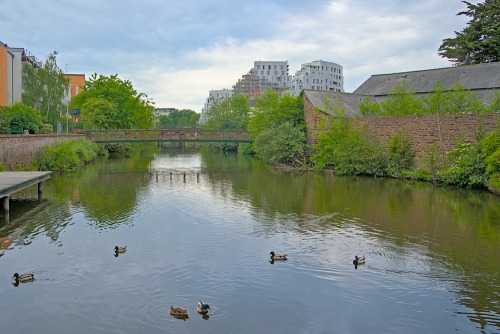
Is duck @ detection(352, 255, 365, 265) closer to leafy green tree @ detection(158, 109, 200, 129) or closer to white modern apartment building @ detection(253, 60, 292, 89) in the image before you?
white modern apartment building @ detection(253, 60, 292, 89)

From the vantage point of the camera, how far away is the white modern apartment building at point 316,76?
109688 mm

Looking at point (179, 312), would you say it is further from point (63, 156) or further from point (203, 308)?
point (63, 156)

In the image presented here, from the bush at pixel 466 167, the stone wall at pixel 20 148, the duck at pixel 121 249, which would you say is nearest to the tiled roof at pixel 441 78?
the bush at pixel 466 167

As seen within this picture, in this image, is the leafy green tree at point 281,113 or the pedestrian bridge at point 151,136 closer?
the leafy green tree at point 281,113

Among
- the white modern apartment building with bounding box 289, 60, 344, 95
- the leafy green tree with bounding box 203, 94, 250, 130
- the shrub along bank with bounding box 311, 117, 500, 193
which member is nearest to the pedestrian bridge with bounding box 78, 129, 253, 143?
the shrub along bank with bounding box 311, 117, 500, 193

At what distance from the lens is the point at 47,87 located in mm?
53250

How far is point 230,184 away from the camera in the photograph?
27.0m

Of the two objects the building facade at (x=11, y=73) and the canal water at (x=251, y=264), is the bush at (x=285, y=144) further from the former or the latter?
the building facade at (x=11, y=73)

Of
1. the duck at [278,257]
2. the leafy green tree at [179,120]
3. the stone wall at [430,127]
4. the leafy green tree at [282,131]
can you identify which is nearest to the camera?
the duck at [278,257]

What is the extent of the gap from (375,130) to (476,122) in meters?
7.14

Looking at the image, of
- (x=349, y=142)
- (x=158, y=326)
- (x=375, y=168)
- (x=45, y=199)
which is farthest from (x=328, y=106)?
(x=158, y=326)

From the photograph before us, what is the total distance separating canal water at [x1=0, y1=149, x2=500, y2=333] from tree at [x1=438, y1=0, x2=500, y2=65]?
2750 centimetres

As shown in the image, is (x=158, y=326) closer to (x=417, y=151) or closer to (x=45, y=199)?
(x=45, y=199)

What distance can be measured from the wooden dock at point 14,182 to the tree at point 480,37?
40384mm
